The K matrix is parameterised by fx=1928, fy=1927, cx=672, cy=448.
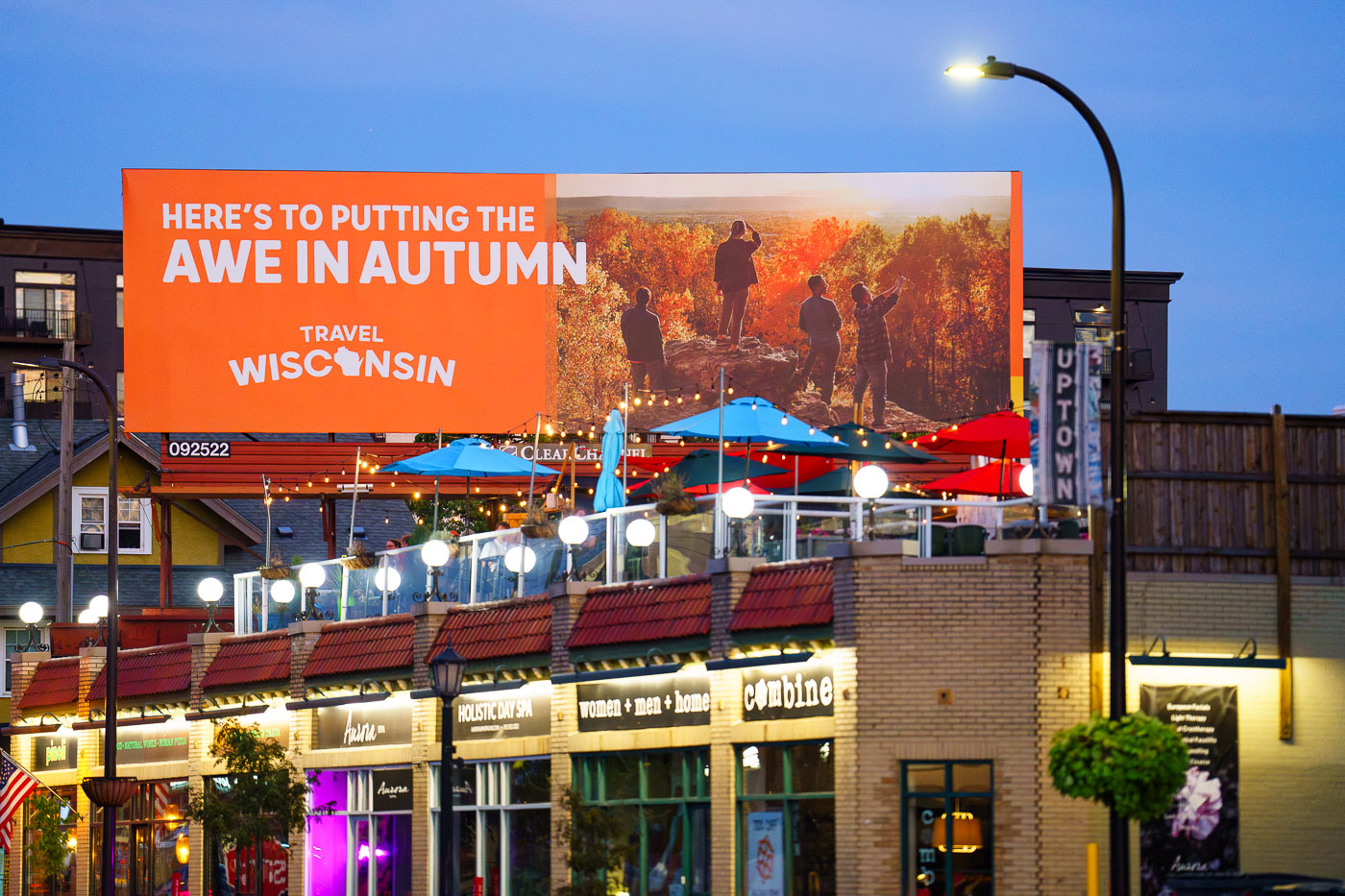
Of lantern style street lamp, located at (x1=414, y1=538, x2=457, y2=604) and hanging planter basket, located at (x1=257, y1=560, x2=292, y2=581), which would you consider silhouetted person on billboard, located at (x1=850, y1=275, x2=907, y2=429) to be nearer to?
hanging planter basket, located at (x1=257, y1=560, x2=292, y2=581)

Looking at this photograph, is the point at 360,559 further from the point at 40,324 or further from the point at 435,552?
the point at 40,324

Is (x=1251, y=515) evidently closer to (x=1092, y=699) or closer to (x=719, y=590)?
(x=1092, y=699)

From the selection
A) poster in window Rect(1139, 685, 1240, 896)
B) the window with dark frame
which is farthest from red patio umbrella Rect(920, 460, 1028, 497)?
the window with dark frame

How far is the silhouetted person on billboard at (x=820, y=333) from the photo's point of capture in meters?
44.9

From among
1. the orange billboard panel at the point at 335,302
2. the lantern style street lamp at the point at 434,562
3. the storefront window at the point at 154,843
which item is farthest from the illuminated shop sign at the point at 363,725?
the orange billboard panel at the point at 335,302

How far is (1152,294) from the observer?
6078 cm

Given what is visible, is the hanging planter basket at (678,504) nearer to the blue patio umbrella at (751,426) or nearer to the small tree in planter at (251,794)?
the blue patio umbrella at (751,426)

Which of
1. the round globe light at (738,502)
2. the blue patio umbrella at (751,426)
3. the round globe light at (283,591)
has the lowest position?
the round globe light at (283,591)

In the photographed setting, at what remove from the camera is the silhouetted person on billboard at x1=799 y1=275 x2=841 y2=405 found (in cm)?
4494

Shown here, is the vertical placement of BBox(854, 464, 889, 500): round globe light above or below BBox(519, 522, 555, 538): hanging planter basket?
above

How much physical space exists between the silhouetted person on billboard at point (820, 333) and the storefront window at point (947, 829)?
2358 centimetres

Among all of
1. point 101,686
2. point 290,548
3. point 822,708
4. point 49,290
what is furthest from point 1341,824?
point 49,290

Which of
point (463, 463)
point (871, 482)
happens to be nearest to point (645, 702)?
point (871, 482)

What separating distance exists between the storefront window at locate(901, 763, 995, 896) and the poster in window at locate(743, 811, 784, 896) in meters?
1.97
